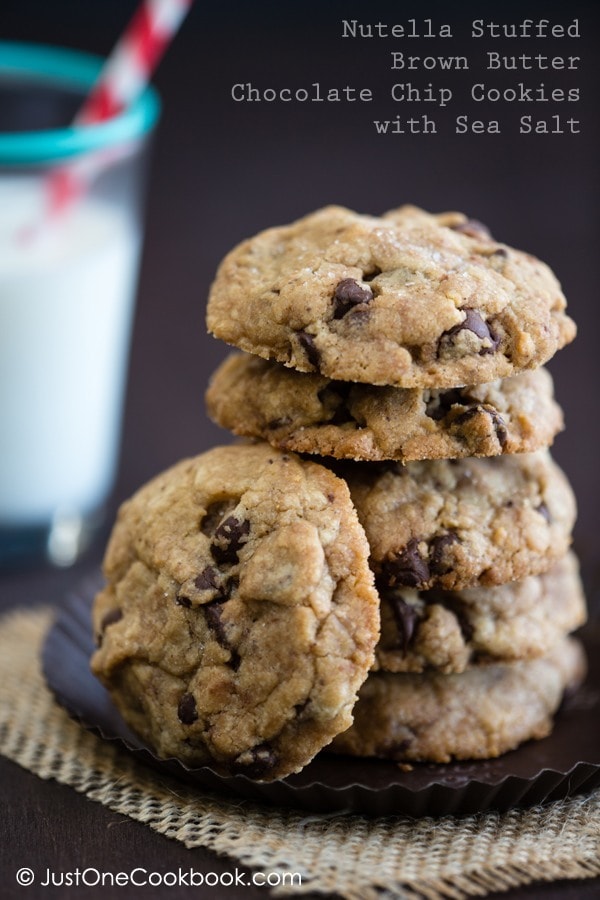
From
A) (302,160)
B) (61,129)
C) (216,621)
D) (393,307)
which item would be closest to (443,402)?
(393,307)

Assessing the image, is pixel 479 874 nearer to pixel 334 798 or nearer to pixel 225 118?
pixel 334 798

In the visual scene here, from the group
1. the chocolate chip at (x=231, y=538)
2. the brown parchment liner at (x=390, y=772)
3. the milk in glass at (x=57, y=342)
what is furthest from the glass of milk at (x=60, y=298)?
the chocolate chip at (x=231, y=538)

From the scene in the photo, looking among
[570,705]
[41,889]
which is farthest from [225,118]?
[41,889]

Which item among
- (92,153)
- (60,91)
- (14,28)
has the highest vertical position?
(14,28)

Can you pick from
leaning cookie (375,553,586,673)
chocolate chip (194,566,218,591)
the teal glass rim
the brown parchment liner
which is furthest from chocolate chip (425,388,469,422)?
the teal glass rim

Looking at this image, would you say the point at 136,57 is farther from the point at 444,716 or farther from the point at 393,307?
the point at 444,716

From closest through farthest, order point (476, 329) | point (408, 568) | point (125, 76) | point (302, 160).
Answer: point (476, 329)
point (408, 568)
point (125, 76)
point (302, 160)

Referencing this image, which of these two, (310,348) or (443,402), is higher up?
(310,348)
